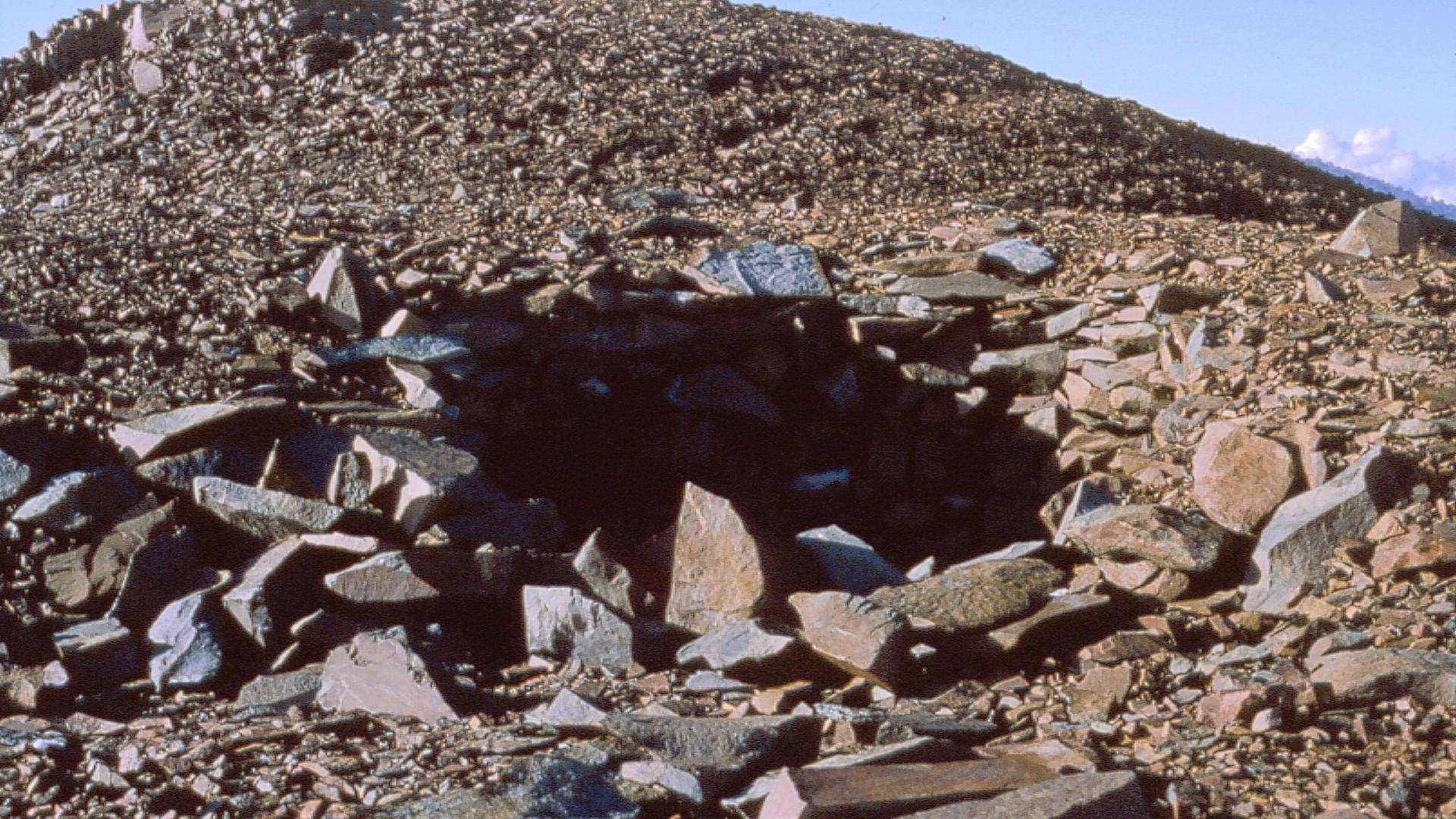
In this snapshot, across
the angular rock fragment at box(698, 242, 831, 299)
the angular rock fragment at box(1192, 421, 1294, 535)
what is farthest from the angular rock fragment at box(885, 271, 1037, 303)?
the angular rock fragment at box(1192, 421, 1294, 535)

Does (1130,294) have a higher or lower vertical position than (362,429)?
higher

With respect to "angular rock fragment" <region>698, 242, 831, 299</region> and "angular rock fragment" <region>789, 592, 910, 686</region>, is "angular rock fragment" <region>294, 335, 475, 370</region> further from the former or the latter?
"angular rock fragment" <region>789, 592, 910, 686</region>

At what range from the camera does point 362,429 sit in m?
4.04

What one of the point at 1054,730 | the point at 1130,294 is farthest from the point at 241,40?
the point at 1054,730

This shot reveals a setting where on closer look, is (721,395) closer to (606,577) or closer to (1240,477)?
(606,577)

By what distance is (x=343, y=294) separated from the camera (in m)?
4.63

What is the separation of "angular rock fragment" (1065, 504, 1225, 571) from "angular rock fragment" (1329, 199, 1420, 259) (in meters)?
2.28

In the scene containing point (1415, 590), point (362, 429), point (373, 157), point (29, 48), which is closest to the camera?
point (1415, 590)

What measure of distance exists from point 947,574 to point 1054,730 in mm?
918

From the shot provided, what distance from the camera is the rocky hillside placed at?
8.63 ft

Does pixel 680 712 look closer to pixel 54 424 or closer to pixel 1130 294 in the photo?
pixel 54 424

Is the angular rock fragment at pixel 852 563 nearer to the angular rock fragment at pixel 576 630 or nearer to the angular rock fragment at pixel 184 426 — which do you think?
the angular rock fragment at pixel 576 630

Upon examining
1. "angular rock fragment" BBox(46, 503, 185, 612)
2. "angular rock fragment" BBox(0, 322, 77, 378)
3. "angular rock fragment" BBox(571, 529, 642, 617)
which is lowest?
"angular rock fragment" BBox(571, 529, 642, 617)

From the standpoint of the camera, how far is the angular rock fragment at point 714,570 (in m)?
3.55
